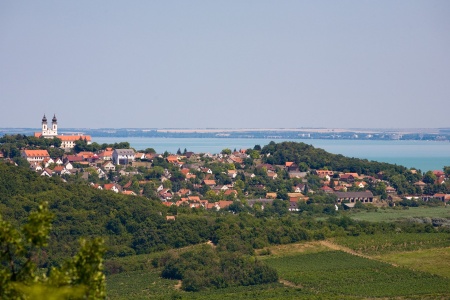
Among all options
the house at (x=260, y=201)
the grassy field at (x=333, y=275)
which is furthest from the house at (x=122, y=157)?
the grassy field at (x=333, y=275)

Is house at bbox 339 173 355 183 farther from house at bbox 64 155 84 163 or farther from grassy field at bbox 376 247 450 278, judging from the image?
grassy field at bbox 376 247 450 278

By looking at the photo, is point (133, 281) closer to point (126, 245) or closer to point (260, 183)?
point (126, 245)

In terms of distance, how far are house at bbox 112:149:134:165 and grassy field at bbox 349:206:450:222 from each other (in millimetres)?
20313

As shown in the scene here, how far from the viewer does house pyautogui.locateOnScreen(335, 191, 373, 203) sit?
6119 cm

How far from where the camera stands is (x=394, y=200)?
2470 inches

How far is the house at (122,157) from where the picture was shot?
68.8m

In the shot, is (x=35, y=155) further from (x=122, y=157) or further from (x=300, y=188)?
(x=300, y=188)

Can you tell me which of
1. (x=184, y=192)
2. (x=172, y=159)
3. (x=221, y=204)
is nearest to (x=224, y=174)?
(x=184, y=192)

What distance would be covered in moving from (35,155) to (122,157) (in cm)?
698

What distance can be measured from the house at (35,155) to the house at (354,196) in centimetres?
2142

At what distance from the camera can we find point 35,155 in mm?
65062

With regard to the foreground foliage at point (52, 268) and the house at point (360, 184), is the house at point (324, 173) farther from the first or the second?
the foreground foliage at point (52, 268)

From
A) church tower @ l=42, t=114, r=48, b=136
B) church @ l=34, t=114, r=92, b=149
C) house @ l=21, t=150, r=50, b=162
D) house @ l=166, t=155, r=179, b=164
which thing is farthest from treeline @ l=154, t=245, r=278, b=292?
church tower @ l=42, t=114, r=48, b=136

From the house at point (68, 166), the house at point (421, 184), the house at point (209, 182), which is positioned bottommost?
the house at point (209, 182)
